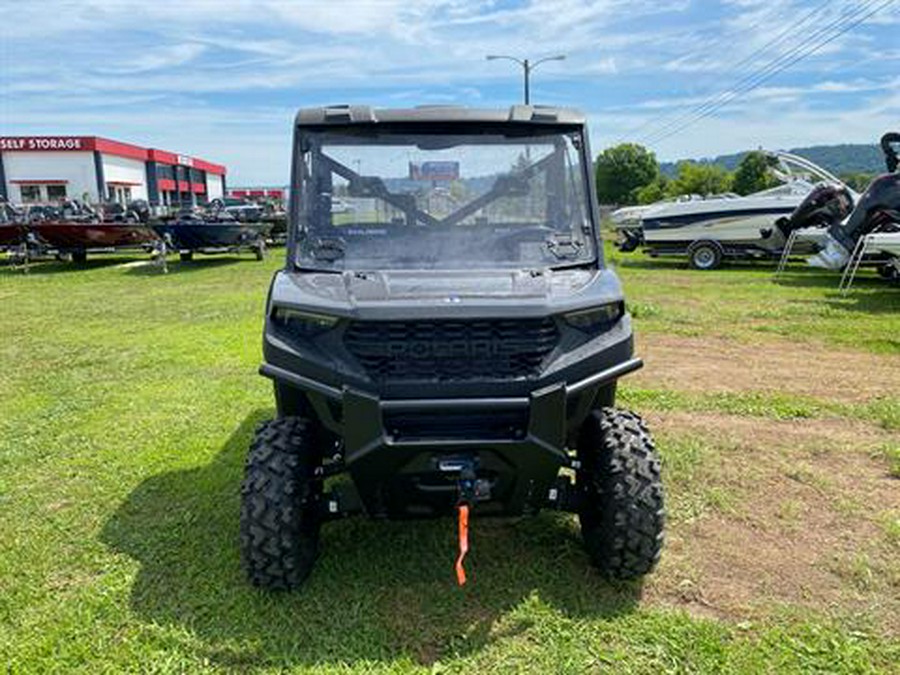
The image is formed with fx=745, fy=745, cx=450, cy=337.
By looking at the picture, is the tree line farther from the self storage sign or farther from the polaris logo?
the polaris logo

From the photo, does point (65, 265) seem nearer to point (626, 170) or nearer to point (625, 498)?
point (625, 498)

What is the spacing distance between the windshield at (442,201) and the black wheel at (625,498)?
2.78 feet

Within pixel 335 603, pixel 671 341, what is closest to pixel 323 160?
pixel 335 603

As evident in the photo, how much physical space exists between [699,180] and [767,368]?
51668 millimetres

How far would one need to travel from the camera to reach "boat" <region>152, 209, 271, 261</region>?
18219 millimetres

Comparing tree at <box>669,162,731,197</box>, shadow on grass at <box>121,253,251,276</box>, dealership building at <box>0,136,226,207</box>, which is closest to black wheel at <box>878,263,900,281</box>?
shadow on grass at <box>121,253,251,276</box>

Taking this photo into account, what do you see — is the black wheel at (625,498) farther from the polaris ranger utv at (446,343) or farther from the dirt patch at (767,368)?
the dirt patch at (767,368)

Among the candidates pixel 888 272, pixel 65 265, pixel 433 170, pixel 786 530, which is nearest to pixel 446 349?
pixel 433 170

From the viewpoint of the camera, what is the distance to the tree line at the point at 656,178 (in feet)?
175

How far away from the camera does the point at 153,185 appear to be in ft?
214

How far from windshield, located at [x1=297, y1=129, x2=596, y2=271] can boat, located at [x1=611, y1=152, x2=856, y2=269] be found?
14.2 m

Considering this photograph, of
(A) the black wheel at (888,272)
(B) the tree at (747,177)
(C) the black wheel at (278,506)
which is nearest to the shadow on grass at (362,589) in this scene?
(C) the black wheel at (278,506)

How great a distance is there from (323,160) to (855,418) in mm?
4651

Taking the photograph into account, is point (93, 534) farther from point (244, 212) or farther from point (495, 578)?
point (244, 212)
